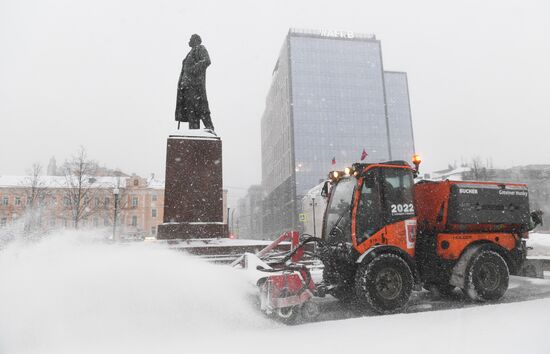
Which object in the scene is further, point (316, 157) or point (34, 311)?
point (316, 157)

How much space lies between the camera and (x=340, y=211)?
617 centimetres

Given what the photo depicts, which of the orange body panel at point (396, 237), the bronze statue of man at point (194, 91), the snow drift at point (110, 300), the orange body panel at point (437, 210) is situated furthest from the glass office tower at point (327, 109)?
the snow drift at point (110, 300)

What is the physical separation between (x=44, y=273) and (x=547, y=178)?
76813 mm

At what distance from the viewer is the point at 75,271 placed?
4566 millimetres

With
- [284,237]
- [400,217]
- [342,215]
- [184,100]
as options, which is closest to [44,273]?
[284,237]

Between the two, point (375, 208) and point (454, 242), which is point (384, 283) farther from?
point (454, 242)

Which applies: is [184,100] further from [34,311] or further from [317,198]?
[317,198]

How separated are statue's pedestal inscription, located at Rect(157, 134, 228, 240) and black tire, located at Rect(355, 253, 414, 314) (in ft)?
19.4

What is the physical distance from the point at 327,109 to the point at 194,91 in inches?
2862

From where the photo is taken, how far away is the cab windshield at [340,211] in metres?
5.96

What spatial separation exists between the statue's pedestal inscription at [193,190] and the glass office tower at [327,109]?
67053mm

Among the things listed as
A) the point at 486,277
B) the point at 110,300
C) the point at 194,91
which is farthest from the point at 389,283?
the point at 194,91

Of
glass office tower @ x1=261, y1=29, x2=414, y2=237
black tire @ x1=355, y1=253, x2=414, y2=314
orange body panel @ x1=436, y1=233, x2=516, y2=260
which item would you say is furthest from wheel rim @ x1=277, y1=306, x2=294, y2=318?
glass office tower @ x1=261, y1=29, x2=414, y2=237

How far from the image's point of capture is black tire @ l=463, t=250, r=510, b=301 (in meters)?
6.25
